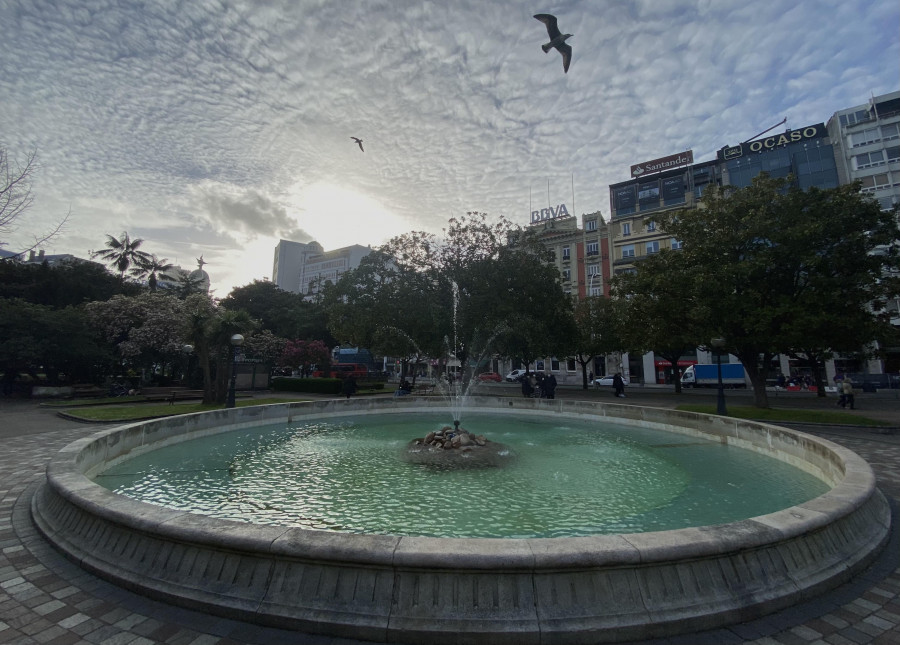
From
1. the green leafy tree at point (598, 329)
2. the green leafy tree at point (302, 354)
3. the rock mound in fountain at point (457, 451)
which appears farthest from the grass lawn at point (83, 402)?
the green leafy tree at point (598, 329)

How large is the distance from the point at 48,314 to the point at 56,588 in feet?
97.2

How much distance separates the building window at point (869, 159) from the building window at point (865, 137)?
1.22 m

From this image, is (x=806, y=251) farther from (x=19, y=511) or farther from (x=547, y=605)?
(x=19, y=511)

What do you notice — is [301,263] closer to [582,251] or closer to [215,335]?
[582,251]

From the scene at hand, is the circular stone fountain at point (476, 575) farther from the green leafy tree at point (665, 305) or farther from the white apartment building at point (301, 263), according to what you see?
the white apartment building at point (301, 263)

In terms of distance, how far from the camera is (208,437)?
12.6 meters

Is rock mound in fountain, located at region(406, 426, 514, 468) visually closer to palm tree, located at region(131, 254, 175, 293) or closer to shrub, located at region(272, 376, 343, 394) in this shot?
shrub, located at region(272, 376, 343, 394)

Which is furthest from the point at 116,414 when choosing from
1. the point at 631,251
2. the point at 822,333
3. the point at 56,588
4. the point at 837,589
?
the point at 631,251

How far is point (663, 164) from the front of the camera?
56.4m

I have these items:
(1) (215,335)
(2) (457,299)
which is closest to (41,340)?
(1) (215,335)

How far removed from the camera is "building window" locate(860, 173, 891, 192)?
4197cm

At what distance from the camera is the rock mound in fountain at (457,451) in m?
9.24

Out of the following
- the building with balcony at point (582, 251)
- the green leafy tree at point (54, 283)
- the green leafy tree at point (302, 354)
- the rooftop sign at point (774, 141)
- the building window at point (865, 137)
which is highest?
the rooftop sign at point (774, 141)

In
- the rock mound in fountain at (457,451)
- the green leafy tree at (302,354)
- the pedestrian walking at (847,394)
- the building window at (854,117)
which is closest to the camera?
the rock mound in fountain at (457,451)
